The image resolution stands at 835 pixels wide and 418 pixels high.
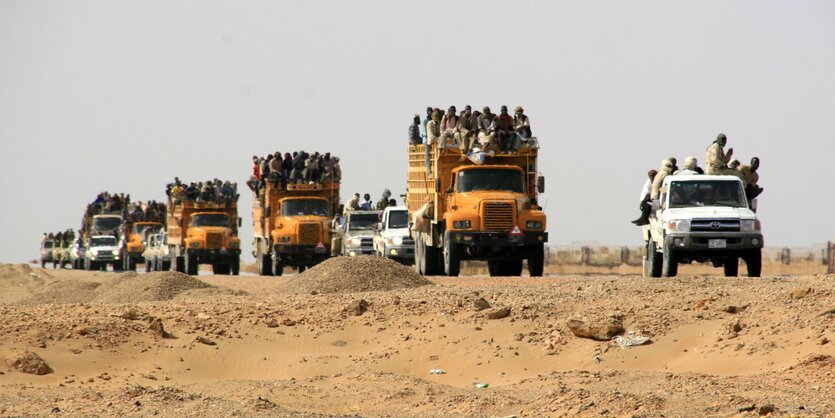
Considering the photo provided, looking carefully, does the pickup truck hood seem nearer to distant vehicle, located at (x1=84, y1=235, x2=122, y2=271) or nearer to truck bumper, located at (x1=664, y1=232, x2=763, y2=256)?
truck bumper, located at (x1=664, y1=232, x2=763, y2=256)

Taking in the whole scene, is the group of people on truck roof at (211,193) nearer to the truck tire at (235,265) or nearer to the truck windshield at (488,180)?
the truck tire at (235,265)

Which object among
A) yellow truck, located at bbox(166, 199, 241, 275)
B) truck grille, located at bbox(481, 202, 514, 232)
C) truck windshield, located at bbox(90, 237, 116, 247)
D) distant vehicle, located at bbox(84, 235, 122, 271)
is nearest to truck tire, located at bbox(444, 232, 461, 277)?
truck grille, located at bbox(481, 202, 514, 232)

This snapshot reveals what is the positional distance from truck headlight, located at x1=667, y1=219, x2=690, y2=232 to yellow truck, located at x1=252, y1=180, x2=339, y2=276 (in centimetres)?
1762

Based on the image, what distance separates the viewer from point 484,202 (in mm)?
27875

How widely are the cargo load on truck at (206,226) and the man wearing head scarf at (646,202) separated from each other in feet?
72.3

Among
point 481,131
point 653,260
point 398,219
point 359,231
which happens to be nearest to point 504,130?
point 481,131

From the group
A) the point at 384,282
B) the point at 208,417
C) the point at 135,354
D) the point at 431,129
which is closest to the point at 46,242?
the point at 431,129

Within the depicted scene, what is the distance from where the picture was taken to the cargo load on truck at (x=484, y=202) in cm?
2795

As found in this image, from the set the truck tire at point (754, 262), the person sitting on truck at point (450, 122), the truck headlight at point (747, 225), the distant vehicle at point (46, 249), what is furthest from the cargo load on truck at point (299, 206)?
the distant vehicle at point (46, 249)

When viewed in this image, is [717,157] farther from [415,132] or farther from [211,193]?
[211,193]

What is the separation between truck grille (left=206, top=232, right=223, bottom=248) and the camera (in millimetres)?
44906

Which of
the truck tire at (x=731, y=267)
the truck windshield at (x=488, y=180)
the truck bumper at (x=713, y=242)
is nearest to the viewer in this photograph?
the truck bumper at (x=713, y=242)

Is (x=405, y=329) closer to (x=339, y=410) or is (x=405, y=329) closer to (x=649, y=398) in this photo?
(x=339, y=410)

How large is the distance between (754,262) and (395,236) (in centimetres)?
1348
